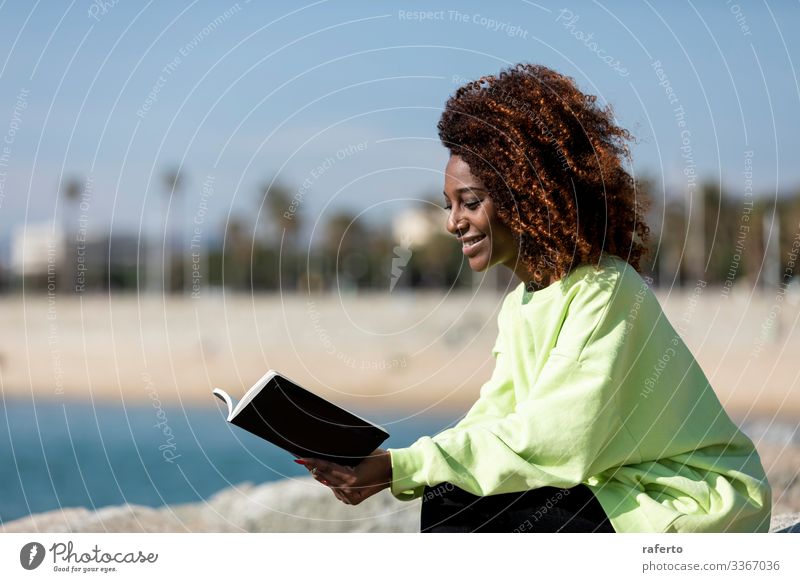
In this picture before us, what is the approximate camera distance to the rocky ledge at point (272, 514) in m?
6.31

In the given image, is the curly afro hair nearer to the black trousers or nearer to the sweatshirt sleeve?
the sweatshirt sleeve

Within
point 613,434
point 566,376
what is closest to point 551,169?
point 566,376

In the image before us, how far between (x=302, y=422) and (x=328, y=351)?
2827 centimetres

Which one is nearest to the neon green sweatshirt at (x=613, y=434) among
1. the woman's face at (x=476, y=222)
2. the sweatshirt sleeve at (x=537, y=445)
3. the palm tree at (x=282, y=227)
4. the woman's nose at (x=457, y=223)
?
the sweatshirt sleeve at (x=537, y=445)

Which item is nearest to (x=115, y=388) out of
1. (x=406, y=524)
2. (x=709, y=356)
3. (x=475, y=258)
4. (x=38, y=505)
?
(x=709, y=356)

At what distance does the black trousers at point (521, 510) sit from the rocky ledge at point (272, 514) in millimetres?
2830

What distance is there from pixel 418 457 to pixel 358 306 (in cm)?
3352

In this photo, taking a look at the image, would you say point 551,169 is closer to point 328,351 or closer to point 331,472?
point 331,472

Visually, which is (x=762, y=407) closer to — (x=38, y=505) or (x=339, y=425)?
(x=38, y=505)

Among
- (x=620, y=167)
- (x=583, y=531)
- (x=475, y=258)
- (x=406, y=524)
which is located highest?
(x=620, y=167)

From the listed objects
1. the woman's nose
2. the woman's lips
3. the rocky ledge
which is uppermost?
the woman's nose

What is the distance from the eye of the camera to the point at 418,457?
3295mm

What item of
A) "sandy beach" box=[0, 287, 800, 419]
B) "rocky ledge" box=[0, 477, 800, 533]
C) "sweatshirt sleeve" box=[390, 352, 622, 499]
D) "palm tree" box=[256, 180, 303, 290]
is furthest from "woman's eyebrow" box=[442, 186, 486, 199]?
"palm tree" box=[256, 180, 303, 290]

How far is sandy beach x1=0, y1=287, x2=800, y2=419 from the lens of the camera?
87.7 ft
